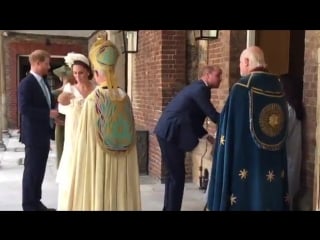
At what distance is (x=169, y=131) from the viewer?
189 inches

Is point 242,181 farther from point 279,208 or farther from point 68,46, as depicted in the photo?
point 68,46

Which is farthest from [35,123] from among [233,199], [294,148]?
[294,148]

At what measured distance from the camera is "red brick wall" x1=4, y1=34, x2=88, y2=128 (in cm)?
1630

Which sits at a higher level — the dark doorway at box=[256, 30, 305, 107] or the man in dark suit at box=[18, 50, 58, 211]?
the dark doorway at box=[256, 30, 305, 107]

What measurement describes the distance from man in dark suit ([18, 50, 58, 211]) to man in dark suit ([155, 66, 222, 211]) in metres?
1.13

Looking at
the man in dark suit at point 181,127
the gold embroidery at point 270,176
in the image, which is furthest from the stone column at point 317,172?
the man in dark suit at point 181,127

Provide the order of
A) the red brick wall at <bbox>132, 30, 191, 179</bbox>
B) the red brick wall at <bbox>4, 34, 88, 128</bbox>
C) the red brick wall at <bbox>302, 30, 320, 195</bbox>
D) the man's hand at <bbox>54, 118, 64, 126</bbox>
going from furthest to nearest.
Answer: the red brick wall at <bbox>4, 34, 88, 128</bbox> < the red brick wall at <bbox>132, 30, 191, 179</bbox> < the man's hand at <bbox>54, 118, 64, 126</bbox> < the red brick wall at <bbox>302, 30, 320, 195</bbox>

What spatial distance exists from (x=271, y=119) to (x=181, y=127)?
1.10 metres

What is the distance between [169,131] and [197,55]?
2.28m

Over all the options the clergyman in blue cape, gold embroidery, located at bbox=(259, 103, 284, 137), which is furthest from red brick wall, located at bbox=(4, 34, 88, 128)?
gold embroidery, located at bbox=(259, 103, 284, 137)

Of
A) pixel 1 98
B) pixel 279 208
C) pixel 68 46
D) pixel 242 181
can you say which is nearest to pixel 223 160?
pixel 242 181

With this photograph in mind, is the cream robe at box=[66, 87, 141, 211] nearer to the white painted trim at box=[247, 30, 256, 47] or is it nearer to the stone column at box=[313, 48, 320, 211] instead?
the stone column at box=[313, 48, 320, 211]

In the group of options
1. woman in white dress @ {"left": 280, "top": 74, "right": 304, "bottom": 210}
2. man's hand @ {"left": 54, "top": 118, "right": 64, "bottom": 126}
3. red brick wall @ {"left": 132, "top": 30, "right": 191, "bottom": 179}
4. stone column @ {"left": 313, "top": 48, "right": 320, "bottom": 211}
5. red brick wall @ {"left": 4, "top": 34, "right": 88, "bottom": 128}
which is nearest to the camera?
stone column @ {"left": 313, "top": 48, "right": 320, "bottom": 211}

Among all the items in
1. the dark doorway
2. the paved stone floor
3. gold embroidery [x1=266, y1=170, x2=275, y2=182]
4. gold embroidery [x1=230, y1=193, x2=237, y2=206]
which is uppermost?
the dark doorway
